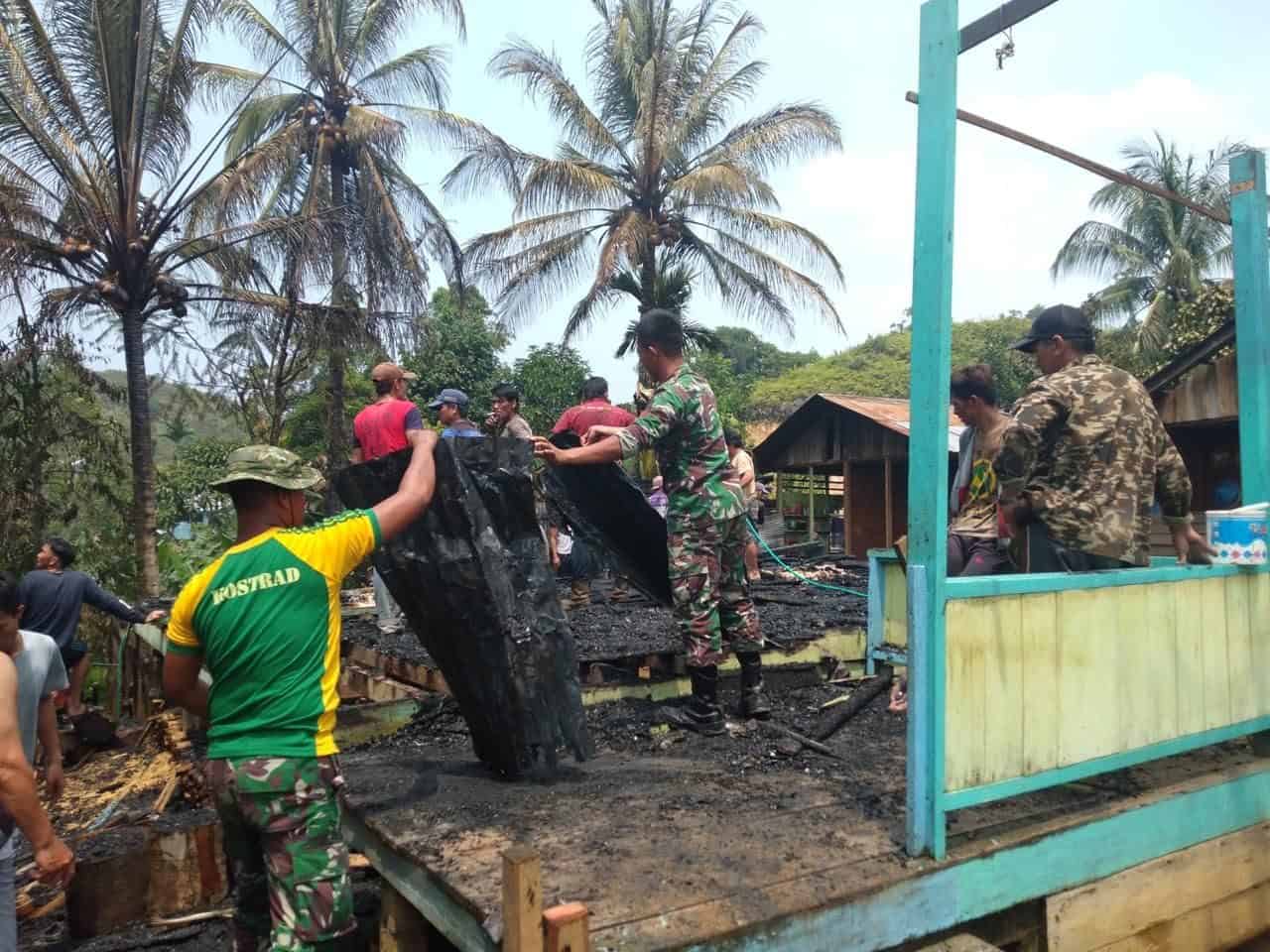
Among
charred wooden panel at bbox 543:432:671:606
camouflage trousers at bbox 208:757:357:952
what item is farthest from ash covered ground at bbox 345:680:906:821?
charred wooden panel at bbox 543:432:671:606

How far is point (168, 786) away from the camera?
6.33 metres

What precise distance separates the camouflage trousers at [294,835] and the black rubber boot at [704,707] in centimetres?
193

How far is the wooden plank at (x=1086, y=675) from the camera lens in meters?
3.04

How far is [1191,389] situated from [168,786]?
10.9m

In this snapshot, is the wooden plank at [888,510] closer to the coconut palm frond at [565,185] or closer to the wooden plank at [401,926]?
the coconut palm frond at [565,185]

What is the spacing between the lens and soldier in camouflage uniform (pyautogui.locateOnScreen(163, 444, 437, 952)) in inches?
95.2

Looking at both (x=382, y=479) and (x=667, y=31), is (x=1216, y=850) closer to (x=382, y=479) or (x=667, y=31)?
(x=382, y=479)

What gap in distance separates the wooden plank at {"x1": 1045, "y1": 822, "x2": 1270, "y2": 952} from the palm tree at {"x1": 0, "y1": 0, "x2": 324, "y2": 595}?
11725 millimetres

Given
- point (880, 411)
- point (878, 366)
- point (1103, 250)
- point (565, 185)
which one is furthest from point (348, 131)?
point (878, 366)

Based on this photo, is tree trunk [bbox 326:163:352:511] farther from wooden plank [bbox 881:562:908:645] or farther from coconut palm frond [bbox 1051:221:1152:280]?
coconut palm frond [bbox 1051:221:1152:280]

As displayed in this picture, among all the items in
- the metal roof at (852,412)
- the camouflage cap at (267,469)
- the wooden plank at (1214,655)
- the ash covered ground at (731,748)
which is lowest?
the ash covered ground at (731,748)

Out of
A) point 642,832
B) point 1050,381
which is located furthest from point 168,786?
point 1050,381

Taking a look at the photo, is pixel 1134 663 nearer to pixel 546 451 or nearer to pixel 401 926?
pixel 546 451

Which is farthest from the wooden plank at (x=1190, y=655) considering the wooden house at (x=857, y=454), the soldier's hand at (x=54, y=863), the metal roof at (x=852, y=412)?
the wooden house at (x=857, y=454)
